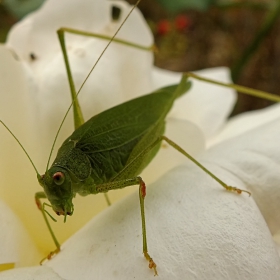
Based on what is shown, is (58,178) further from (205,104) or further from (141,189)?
(205,104)

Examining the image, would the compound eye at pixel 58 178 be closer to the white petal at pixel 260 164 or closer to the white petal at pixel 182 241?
the white petal at pixel 182 241

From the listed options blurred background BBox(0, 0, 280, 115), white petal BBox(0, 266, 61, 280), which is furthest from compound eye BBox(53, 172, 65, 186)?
blurred background BBox(0, 0, 280, 115)

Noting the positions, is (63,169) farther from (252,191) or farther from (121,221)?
(252,191)

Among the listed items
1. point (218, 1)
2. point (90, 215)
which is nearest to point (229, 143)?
point (90, 215)

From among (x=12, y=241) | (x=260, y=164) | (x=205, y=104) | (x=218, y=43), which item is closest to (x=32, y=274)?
(x=12, y=241)

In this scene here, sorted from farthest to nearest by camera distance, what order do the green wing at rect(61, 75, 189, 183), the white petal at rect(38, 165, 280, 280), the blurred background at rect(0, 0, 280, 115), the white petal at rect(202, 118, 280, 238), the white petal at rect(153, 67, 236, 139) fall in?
the blurred background at rect(0, 0, 280, 115), the white petal at rect(153, 67, 236, 139), the green wing at rect(61, 75, 189, 183), the white petal at rect(202, 118, 280, 238), the white petal at rect(38, 165, 280, 280)

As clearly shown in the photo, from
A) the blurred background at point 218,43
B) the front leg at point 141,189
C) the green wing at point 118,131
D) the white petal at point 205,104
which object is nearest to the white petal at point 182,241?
the front leg at point 141,189

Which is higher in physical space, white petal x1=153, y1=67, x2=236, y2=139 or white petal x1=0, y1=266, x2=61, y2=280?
white petal x1=0, y1=266, x2=61, y2=280

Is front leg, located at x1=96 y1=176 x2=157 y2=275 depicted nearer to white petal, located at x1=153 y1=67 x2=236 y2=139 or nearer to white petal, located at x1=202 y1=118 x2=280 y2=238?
white petal, located at x1=202 y1=118 x2=280 y2=238
